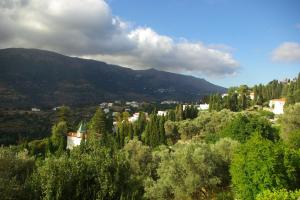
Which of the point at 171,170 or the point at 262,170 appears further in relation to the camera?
the point at 171,170

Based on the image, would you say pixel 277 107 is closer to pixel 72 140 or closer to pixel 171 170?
pixel 72 140

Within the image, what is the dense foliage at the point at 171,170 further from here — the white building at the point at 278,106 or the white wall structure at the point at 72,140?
the white building at the point at 278,106

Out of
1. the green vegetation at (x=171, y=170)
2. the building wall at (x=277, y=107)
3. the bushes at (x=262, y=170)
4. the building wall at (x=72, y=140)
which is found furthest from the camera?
the building wall at (x=277, y=107)

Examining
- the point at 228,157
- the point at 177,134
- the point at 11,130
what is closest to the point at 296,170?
the point at 228,157

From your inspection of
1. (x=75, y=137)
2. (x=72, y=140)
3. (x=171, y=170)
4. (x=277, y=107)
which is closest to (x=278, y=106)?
(x=277, y=107)

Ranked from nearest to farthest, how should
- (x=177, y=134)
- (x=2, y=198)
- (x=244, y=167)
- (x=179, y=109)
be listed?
(x=2, y=198) → (x=244, y=167) → (x=177, y=134) → (x=179, y=109)

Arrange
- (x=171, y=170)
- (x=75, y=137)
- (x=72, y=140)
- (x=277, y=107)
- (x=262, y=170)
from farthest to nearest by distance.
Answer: (x=277, y=107) → (x=72, y=140) → (x=75, y=137) → (x=171, y=170) → (x=262, y=170)

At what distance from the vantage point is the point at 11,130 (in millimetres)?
128750

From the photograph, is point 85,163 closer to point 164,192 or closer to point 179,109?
point 164,192

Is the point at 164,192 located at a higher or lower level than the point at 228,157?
lower

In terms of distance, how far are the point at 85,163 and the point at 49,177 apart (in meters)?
2.32

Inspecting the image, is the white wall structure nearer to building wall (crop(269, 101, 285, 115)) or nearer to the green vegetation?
the green vegetation

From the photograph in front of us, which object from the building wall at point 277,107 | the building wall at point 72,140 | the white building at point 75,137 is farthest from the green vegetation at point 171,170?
the building wall at point 277,107

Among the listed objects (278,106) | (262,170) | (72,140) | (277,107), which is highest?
(278,106)
